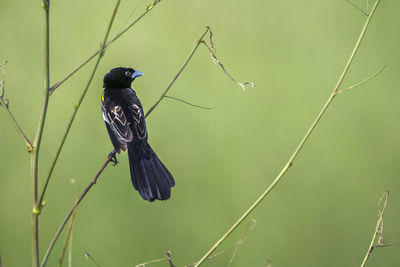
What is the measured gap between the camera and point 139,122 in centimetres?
181

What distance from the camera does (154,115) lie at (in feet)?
10.3

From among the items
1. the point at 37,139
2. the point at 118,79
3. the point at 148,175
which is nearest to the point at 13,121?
the point at 37,139

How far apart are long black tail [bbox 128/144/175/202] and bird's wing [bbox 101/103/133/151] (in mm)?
43

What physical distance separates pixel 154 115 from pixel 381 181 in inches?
58.6

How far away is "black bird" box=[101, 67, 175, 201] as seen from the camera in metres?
1.35

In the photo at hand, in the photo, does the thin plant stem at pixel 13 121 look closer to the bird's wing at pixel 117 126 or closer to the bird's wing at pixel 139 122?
the bird's wing at pixel 117 126

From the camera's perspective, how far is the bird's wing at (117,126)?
167cm

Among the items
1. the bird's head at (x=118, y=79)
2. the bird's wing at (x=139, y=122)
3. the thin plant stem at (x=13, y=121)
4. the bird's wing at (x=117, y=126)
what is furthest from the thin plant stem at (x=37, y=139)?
the bird's head at (x=118, y=79)

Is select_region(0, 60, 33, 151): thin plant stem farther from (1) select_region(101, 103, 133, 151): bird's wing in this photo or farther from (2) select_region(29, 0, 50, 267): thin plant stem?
(1) select_region(101, 103, 133, 151): bird's wing

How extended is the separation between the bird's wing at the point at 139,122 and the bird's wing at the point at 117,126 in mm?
35

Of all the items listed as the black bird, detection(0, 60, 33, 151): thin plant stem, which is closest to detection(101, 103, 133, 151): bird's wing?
the black bird

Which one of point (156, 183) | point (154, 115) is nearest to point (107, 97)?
point (156, 183)

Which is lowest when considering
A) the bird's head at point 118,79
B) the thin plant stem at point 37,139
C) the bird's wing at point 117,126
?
the thin plant stem at point 37,139

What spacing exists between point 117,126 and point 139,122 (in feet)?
0.30
